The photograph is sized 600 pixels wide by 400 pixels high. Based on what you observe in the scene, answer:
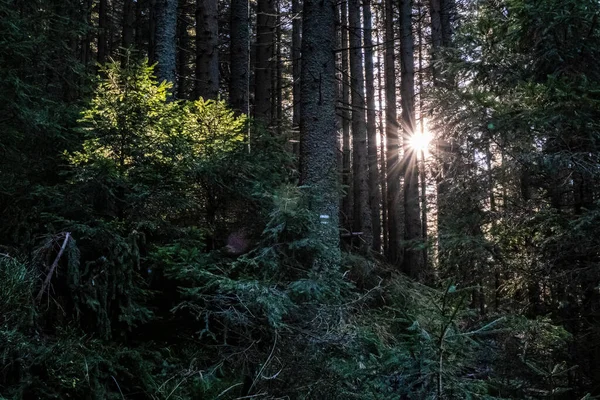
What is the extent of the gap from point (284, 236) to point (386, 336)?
1381 millimetres

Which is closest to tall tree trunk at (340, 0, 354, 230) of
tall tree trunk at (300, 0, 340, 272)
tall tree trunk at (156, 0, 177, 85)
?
tall tree trunk at (156, 0, 177, 85)

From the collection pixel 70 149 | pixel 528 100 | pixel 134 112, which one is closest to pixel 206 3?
pixel 70 149

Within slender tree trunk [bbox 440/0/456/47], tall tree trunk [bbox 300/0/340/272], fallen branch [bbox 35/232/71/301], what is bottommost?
fallen branch [bbox 35/232/71/301]

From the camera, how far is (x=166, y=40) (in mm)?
7355

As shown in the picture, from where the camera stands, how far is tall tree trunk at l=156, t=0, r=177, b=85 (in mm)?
7227

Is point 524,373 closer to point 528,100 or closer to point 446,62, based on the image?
point 528,100

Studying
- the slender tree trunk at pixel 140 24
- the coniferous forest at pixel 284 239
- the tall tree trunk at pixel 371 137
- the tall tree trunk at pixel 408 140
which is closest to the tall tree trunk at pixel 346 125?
the tall tree trunk at pixel 371 137

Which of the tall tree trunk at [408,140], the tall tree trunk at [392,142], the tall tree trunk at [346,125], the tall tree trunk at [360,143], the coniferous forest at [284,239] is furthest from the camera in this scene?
the tall tree trunk at [346,125]

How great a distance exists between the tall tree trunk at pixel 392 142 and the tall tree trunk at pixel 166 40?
8.07 meters

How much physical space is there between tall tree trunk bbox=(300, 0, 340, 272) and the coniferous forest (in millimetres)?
30

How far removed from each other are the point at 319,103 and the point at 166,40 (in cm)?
330

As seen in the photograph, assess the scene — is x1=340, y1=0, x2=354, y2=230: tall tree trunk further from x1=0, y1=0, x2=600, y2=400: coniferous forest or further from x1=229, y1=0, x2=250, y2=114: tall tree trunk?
x1=0, y1=0, x2=600, y2=400: coniferous forest

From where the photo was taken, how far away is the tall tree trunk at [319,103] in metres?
5.96

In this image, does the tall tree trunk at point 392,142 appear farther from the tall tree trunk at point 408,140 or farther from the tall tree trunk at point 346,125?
the tall tree trunk at point 346,125
